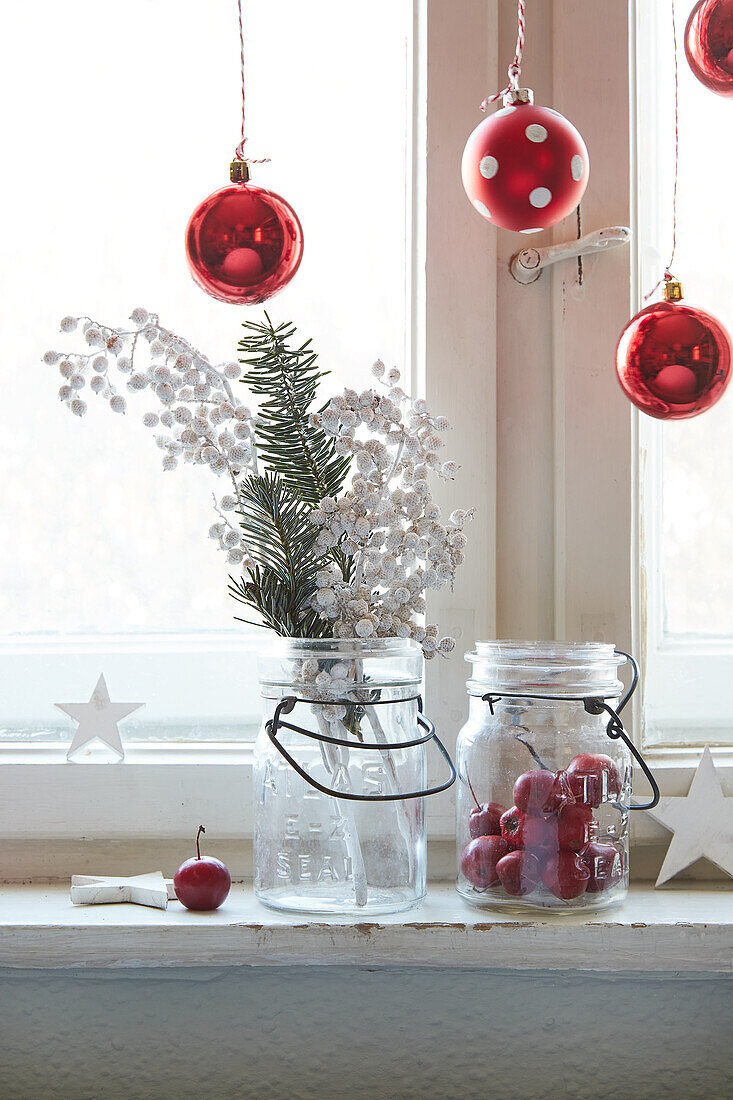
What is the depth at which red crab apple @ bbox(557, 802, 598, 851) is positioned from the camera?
2.66 ft

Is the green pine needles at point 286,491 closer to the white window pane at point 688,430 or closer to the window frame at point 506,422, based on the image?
the window frame at point 506,422

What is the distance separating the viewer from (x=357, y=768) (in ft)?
2.81

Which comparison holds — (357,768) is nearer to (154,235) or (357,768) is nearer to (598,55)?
(154,235)

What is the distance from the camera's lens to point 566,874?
82 cm

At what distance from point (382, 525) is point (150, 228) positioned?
0.48m

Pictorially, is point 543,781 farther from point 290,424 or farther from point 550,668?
point 290,424

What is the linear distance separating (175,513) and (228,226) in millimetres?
380

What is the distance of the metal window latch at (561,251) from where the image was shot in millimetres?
967

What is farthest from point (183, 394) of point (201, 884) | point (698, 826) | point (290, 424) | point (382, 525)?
point (698, 826)

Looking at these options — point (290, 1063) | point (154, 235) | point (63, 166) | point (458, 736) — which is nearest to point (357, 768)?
point (458, 736)

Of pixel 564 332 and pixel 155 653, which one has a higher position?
pixel 564 332

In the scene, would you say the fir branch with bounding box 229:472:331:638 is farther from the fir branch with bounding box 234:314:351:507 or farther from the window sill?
the window sill

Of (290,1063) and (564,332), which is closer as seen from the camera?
(290,1063)

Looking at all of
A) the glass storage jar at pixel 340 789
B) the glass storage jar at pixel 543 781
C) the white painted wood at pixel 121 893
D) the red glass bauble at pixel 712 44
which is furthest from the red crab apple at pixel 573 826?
the red glass bauble at pixel 712 44
